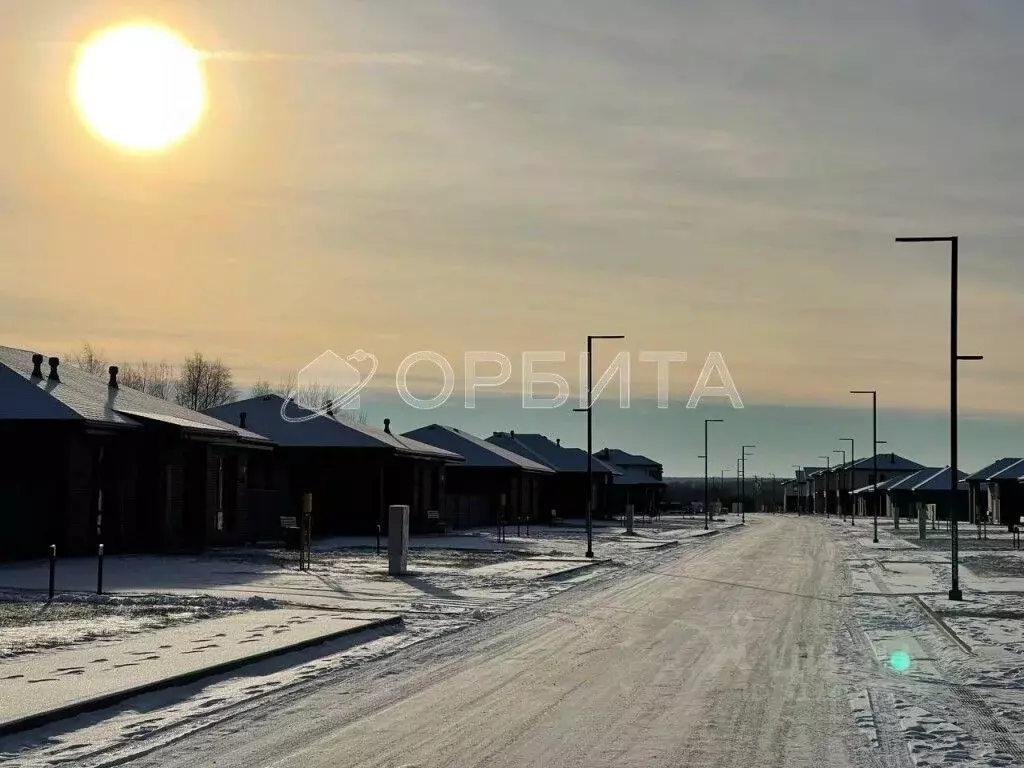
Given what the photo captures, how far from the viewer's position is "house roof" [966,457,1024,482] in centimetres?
Answer: 9826

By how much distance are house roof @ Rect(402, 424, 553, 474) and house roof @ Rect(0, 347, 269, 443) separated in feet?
107

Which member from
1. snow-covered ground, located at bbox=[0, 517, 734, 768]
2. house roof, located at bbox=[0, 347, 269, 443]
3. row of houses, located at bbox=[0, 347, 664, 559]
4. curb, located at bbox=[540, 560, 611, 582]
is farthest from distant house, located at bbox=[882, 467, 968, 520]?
house roof, located at bbox=[0, 347, 269, 443]

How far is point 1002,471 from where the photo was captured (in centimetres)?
10144

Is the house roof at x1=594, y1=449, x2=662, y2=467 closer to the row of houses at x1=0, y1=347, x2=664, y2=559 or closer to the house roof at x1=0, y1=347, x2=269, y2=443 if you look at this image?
the row of houses at x1=0, y1=347, x2=664, y2=559

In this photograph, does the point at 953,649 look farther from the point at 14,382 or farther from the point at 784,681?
the point at 14,382

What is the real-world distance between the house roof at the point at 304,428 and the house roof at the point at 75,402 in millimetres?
10233

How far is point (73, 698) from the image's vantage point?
11.9 metres

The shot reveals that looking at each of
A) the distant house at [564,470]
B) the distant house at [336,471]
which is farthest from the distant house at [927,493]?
the distant house at [336,471]

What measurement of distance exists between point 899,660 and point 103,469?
25004 millimetres

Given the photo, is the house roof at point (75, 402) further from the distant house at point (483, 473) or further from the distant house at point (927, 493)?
the distant house at point (927, 493)

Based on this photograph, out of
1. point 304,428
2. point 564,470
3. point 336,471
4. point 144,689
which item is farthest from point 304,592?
point 564,470

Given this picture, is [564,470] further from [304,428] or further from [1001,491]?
[304,428]

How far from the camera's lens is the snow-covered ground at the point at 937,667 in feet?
35.4

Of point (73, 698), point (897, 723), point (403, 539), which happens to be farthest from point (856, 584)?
point (73, 698)
